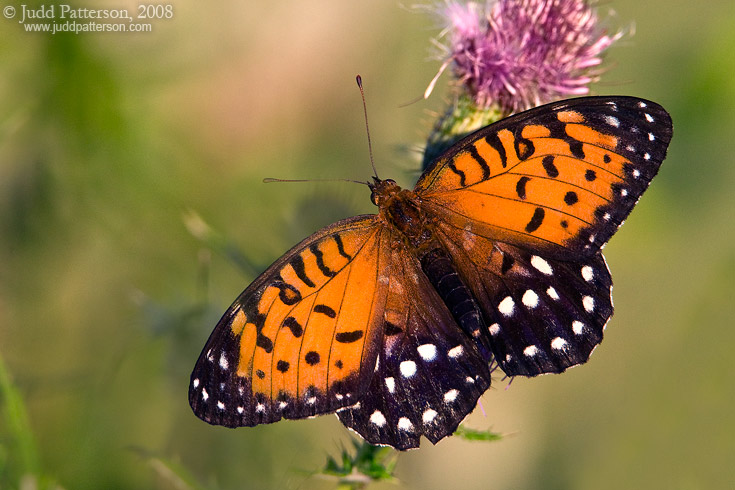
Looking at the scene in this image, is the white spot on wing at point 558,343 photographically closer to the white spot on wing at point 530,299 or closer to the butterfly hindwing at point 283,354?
the white spot on wing at point 530,299

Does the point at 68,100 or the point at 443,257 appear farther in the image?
the point at 68,100

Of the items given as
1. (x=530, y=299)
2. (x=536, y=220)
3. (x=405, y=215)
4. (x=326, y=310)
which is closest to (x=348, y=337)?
(x=326, y=310)

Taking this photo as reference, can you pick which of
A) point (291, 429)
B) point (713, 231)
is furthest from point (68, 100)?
point (713, 231)

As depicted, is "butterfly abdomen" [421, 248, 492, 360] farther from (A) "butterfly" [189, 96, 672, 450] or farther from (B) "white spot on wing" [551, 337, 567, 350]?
(B) "white spot on wing" [551, 337, 567, 350]

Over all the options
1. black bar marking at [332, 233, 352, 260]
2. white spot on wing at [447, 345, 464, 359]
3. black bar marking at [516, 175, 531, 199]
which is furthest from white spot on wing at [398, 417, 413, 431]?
black bar marking at [516, 175, 531, 199]

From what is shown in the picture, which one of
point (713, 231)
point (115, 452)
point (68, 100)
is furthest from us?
point (713, 231)

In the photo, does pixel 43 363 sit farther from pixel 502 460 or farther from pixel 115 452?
pixel 502 460

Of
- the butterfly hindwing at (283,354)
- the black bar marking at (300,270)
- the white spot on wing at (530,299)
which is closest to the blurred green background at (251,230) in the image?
the butterfly hindwing at (283,354)

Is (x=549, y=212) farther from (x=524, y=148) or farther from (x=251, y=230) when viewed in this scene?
(x=251, y=230)
